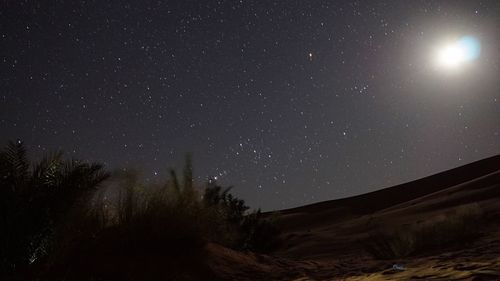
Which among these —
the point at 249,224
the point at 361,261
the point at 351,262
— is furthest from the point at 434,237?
the point at 249,224

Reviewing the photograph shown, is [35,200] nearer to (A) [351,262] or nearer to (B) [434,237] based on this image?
(A) [351,262]

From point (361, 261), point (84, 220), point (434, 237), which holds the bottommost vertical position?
point (361, 261)

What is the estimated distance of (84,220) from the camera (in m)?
7.29

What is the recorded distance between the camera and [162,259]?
7559 mm

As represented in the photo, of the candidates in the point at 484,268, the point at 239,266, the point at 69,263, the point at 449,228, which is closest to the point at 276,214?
the point at 449,228

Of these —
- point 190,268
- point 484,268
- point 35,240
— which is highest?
point 35,240

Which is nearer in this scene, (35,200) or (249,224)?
(35,200)

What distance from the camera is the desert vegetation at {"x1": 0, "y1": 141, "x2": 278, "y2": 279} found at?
22.1ft

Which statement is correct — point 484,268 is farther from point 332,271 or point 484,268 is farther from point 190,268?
point 190,268

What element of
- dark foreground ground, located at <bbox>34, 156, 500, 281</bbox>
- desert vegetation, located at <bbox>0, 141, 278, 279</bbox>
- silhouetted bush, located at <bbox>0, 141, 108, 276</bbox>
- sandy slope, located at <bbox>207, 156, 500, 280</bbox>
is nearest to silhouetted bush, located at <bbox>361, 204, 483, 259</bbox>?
dark foreground ground, located at <bbox>34, 156, 500, 281</bbox>

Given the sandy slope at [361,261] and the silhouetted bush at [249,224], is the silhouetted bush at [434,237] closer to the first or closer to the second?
the sandy slope at [361,261]

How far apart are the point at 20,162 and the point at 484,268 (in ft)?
21.9

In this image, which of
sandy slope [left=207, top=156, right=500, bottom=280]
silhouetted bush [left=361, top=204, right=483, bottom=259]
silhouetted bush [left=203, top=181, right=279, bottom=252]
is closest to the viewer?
sandy slope [left=207, top=156, right=500, bottom=280]

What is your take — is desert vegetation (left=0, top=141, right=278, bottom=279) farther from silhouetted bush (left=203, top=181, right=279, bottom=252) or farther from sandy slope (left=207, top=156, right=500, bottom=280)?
silhouetted bush (left=203, top=181, right=279, bottom=252)
